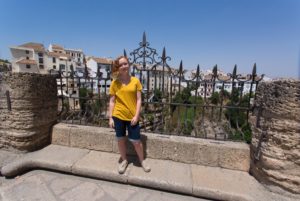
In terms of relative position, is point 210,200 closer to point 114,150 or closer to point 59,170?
point 114,150

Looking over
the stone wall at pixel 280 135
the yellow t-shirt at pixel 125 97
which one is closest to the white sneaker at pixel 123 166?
the yellow t-shirt at pixel 125 97

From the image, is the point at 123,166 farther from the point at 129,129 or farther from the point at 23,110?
the point at 23,110

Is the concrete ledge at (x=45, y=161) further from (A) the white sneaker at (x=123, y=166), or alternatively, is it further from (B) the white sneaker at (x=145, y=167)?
(B) the white sneaker at (x=145, y=167)

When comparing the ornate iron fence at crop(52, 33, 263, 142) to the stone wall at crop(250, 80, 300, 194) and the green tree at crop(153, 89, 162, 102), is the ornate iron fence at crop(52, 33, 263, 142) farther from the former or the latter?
the stone wall at crop(250, 80, 300, 194)

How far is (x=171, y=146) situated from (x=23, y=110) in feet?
8.39

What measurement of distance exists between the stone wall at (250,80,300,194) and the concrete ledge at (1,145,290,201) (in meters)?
0.26

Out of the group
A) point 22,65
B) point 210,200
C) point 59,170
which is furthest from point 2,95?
point 22,65

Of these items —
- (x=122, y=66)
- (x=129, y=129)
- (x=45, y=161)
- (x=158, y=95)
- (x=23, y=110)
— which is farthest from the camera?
(x=158, y=95)

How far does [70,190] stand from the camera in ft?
7.14

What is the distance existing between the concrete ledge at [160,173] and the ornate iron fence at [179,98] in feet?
2.07

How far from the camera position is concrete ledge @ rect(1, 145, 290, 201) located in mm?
2051

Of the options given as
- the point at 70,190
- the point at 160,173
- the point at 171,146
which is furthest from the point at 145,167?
the point at 70,190

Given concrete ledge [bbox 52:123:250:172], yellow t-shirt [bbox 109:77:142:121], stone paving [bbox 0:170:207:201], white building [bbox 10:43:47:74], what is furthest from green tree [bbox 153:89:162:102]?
white building [bbox 10:43:47:74]

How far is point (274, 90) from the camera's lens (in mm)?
1956
